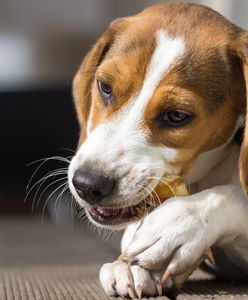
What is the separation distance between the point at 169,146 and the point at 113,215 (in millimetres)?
236

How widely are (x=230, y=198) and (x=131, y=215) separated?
0.25 m

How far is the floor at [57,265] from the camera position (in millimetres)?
1916

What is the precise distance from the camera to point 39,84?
5926 mm

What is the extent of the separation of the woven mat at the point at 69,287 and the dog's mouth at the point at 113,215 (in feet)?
0.57

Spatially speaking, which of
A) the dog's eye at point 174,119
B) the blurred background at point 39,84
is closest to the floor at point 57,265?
the dog's eye at point 174,119

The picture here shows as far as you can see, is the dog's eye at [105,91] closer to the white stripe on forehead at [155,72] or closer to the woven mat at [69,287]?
the white stripe on forehead at [155,72]

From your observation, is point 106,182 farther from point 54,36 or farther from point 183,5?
point 54,36

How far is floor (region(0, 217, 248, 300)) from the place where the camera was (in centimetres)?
192

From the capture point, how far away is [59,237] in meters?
4.03

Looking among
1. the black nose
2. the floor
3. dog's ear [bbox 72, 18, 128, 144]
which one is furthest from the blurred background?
the black nose

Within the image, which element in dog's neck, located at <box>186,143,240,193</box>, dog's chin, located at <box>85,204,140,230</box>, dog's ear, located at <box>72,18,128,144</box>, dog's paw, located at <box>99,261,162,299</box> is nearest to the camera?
dog's paw, located at <box>99,261,162,299</box>

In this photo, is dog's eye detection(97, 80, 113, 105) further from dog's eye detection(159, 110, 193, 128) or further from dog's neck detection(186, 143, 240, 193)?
dog's neck detection(186, 143, 240, 193)

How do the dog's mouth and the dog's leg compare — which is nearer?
the dog's leg

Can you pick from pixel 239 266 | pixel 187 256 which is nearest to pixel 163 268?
pixel 187 256
